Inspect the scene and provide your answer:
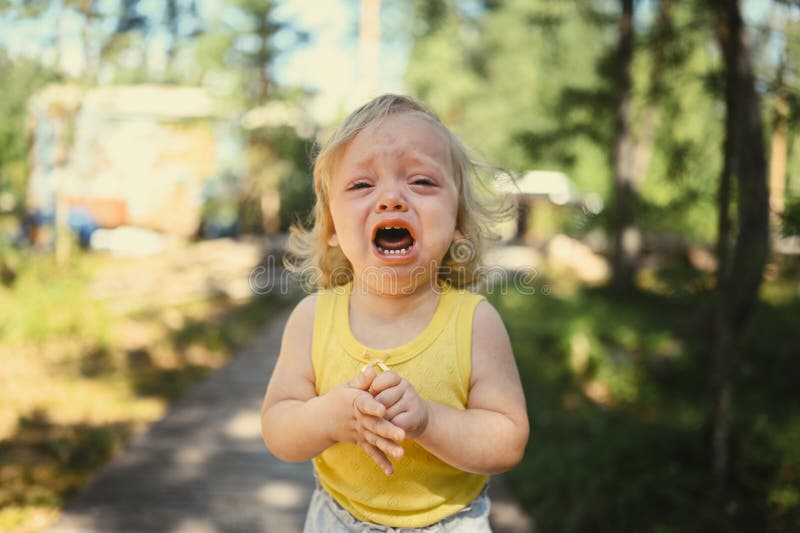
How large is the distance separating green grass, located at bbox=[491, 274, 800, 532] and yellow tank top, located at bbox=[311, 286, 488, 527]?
1877 millimetres

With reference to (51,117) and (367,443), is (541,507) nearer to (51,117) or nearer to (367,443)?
(367,443)

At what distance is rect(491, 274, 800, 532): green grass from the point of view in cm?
308

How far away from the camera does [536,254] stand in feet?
58.8

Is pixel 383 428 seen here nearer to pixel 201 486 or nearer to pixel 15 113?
pixel 201 486

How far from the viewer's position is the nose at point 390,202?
1.37m

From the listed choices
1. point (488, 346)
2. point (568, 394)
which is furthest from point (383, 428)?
point (568, 394)

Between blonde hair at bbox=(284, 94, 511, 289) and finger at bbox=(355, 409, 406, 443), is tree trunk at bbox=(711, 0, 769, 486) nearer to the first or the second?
blonde hair at bbox=(284, 94, 511, 289)

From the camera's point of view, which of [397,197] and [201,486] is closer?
[397,197]

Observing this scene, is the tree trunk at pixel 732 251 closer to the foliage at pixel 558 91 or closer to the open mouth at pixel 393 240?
the foliage at pixel 558 91

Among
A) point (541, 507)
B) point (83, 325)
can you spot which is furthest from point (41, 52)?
point (541, 507)

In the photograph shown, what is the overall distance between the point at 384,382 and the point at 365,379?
0.04m

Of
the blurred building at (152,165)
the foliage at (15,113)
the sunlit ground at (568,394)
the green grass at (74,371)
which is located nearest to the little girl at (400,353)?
the sunlit ground at (568,394)

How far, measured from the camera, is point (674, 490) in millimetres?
3107

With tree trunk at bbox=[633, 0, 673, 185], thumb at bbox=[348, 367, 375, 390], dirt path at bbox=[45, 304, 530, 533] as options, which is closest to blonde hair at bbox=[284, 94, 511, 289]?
thumb at bbox=[348, 367, 375, 390]
